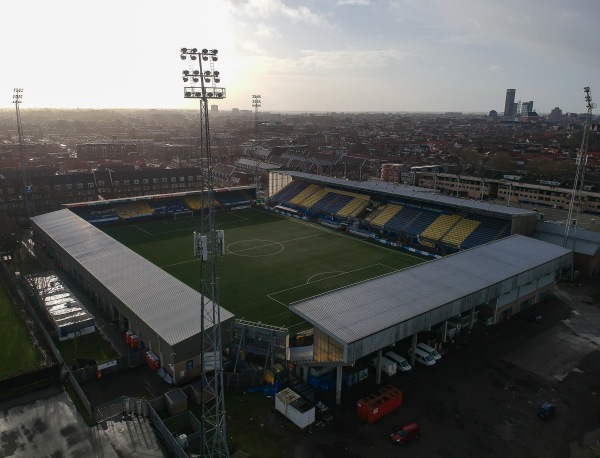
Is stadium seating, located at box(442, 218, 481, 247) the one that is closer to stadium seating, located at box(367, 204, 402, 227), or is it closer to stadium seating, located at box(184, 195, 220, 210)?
stadium seating, located at box(367, 204, 402, 227)

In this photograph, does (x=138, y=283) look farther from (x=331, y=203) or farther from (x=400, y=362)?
(x=331, y=203)

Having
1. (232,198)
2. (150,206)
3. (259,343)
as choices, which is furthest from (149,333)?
(232,198)

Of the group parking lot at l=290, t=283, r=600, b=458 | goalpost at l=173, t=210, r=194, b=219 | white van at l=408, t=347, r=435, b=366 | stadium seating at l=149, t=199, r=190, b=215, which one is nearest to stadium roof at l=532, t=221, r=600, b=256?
parking lot at l=290, t=283, r=600, b=458

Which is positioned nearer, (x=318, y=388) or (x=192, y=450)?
(x=192, y=450)

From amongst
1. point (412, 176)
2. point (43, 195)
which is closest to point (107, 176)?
point (43, 195)

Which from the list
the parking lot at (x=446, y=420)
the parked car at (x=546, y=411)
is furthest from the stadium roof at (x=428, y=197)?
the parked car at (x=546, y=411)

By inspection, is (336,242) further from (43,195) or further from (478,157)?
(478,157)

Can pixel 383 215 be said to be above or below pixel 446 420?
above
